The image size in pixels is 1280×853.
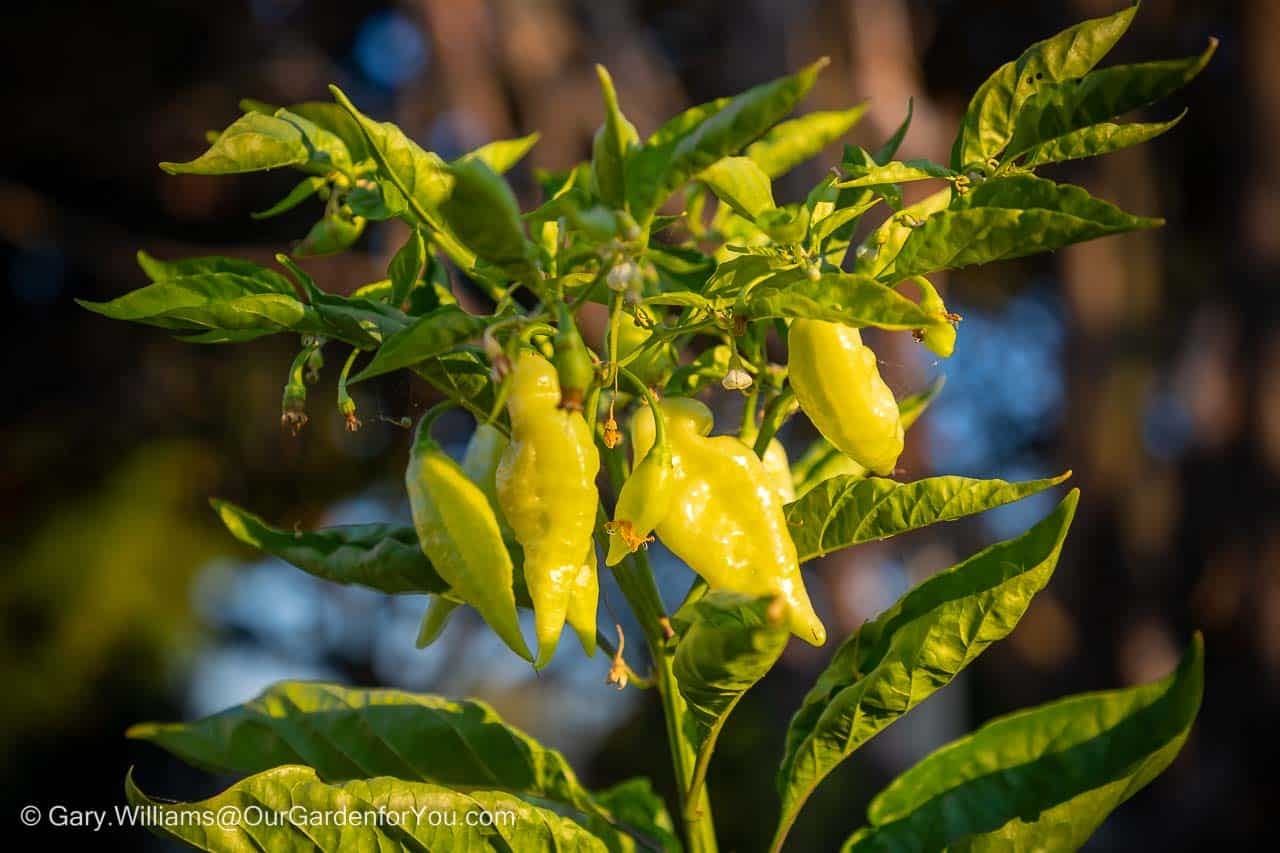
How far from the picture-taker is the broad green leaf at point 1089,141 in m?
0.66

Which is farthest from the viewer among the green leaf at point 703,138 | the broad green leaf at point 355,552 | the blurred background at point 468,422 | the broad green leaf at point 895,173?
the blurred background at point 468,422

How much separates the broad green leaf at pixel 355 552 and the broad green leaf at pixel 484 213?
26cm

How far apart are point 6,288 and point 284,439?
166cm

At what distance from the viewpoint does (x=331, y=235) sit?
31.2 inches

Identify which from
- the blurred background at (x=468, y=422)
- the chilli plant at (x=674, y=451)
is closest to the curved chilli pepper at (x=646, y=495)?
the chilli plant at (x=674, y=451)

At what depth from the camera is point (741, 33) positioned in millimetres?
4277

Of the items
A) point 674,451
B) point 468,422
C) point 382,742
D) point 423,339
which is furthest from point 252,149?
point 468,422

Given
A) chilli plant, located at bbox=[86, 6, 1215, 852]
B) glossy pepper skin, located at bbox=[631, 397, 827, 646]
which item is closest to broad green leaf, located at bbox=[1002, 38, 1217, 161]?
chilli plant, located at bbox=[86, 6, 1215, 852]

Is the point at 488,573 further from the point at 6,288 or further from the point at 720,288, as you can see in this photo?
the point at 6,288

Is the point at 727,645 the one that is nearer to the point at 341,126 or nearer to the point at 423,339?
the point at 423,339

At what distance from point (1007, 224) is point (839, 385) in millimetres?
135

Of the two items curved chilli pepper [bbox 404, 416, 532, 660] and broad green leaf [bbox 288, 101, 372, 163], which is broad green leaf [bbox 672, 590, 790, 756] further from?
broad green leaf [bbox 288, 101, 372, 163]

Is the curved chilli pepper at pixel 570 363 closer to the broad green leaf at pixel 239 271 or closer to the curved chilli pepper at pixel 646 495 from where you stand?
the curved chilli pepper at pixel 646 495

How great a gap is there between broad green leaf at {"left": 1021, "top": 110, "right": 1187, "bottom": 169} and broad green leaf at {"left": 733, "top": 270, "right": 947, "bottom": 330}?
15 cm
